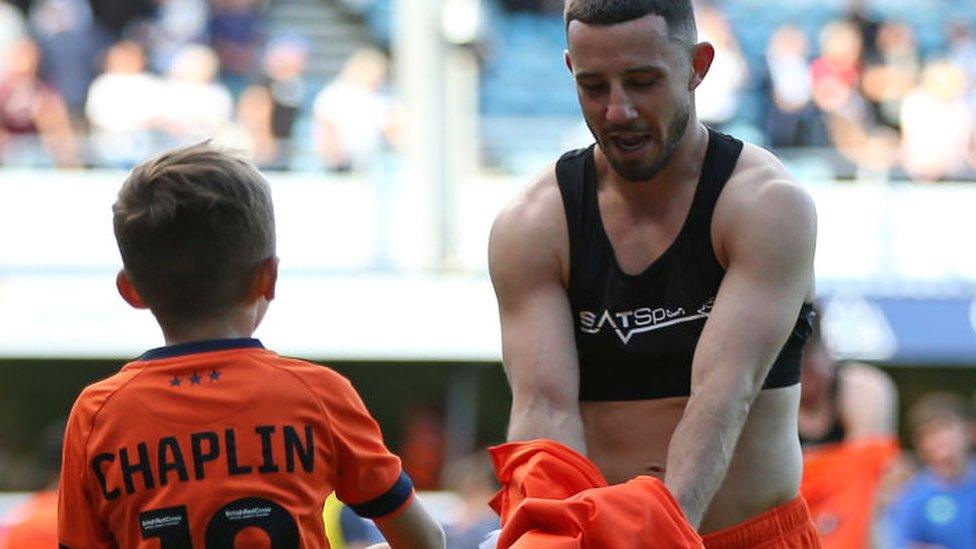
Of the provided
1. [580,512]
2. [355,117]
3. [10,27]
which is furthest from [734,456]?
[10,27]

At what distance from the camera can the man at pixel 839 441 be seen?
6.73m

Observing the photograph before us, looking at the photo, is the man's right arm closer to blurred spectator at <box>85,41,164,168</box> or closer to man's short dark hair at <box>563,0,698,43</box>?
man's short dark hair at <box>563,0,698,43</box>

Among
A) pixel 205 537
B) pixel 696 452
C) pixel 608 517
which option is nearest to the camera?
pixel 205 537

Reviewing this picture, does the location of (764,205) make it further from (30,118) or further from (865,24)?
(865,24)

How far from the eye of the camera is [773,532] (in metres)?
4.06

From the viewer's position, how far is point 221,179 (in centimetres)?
337

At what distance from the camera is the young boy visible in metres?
3.31

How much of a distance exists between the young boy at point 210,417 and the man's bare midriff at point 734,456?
0.75 metres

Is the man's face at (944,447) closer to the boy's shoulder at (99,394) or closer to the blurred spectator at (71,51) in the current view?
the blurred spectator at (71,51)

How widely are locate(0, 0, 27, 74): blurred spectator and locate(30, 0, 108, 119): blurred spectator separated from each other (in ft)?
0.40

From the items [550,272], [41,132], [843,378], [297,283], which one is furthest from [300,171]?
[550,272]

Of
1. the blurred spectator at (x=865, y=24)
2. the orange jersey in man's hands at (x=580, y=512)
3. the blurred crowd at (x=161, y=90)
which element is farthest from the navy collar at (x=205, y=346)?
the blurred spectator at (x=865, y=24)

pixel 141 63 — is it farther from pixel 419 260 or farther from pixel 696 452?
pixel 696 452

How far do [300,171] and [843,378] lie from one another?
8.28 metres
